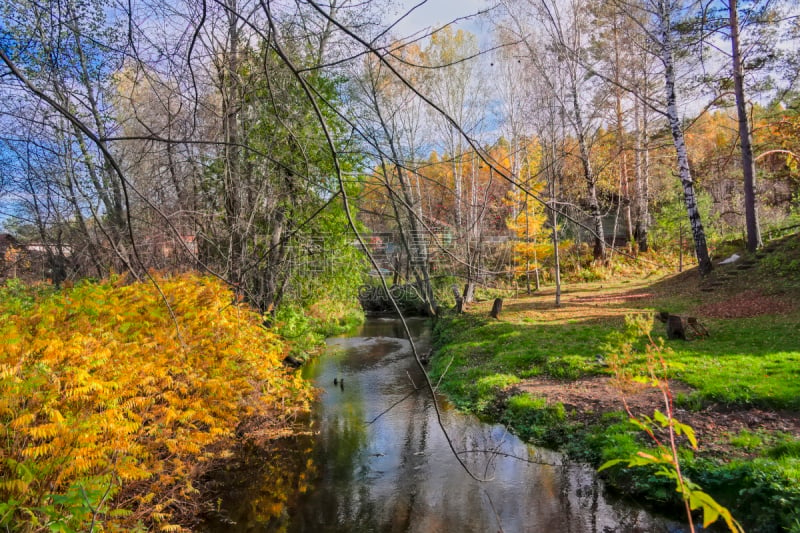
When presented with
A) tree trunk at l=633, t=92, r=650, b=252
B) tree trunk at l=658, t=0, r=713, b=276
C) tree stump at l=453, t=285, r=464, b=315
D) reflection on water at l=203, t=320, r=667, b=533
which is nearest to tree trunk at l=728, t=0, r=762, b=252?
tree trunk at l=658, t=0, r=713, b=276

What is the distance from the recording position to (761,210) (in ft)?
73.5

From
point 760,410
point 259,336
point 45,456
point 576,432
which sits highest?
point 259,336

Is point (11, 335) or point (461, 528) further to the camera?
point (461, 528)

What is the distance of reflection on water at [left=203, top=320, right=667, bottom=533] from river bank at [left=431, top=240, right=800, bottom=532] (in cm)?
47

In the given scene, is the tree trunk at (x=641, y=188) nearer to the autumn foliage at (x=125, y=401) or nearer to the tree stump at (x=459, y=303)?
the tree stump at (x=459, y=303)

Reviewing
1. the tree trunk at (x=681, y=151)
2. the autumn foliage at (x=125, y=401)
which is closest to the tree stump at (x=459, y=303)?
the tree trunk at (x=681, y=151)

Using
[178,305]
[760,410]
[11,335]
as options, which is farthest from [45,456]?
[760,410]

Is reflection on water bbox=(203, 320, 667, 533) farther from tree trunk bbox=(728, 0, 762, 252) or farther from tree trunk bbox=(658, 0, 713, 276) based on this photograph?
tree trunk bbox=(728, 0, 762, 252)

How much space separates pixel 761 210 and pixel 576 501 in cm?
2421

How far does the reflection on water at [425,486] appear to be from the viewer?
4.71 metres

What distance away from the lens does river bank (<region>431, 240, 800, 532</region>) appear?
4.31 metres

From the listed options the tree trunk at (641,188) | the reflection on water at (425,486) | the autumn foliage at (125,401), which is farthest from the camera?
the tree trunk at (641,188)

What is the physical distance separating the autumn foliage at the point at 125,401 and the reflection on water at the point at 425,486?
853mm

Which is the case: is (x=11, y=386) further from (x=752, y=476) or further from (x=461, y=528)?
(x=752, y=476)
